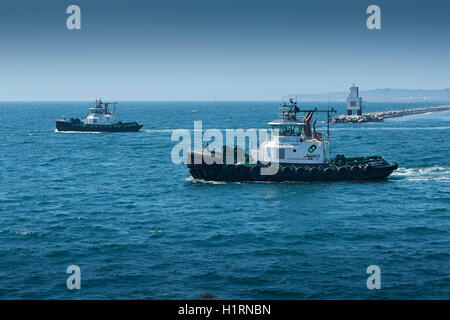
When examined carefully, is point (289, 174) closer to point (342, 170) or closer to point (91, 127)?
point (342, 170)

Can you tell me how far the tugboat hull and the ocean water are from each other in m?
1.00

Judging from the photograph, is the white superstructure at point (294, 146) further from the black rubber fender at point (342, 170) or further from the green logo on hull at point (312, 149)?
the black rubber fender at point (342, 170)

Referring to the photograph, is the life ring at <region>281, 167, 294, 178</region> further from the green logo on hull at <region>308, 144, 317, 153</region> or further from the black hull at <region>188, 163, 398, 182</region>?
the green logo on hull at <region>308, 144, 317, 153</region>

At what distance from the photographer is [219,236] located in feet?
103

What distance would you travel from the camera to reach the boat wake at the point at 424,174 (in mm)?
49537

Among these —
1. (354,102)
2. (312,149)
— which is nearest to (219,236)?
(312,149)

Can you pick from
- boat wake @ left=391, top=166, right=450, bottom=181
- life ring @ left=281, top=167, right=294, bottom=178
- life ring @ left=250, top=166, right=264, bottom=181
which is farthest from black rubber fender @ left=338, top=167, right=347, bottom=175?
life ring @ left=250, top=166, right=264, bottom=181

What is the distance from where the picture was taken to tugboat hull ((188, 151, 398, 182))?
150 ft

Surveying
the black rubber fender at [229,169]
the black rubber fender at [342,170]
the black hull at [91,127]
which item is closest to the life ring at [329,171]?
the black rubber fender at [342,170]

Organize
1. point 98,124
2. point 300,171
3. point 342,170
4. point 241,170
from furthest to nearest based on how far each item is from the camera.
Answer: point 98,124 → point 241,170 → point 342,170 → point 300,171

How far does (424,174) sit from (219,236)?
97.5 feet

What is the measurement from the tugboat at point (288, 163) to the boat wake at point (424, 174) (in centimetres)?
409
